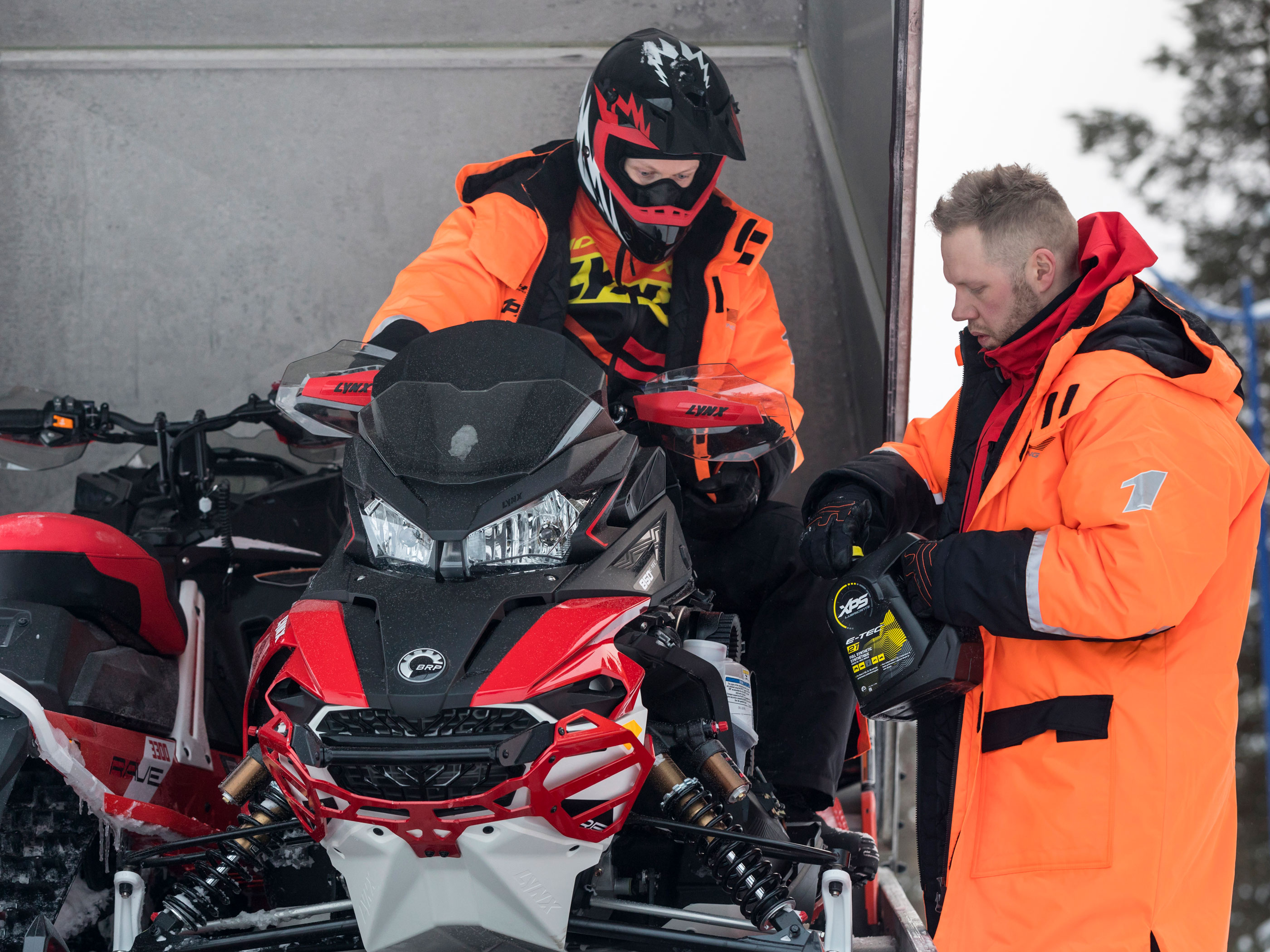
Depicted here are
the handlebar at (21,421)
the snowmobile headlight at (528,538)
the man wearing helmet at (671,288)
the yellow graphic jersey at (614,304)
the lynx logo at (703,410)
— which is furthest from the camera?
the yellow graphic jersey at (614,304)

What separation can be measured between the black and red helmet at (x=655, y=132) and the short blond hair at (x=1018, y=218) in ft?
2.15

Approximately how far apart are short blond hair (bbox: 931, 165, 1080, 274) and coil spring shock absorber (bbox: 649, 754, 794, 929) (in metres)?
1.05

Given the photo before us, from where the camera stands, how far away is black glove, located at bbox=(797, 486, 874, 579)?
221cm

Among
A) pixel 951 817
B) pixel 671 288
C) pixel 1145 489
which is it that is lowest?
pixel 951 817

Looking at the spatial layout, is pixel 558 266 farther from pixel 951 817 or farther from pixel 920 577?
pixel 951 817

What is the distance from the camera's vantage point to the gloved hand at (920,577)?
1965mm

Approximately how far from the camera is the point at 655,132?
8.41 feet

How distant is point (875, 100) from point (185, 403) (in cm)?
252

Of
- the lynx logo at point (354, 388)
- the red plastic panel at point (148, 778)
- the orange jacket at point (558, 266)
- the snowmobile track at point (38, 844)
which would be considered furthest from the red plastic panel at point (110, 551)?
the orange jacket at point (558, 266)

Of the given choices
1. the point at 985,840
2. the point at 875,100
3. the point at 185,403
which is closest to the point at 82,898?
the point at 985,840

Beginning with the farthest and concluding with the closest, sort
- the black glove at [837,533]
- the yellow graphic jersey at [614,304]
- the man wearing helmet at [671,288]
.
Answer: the yellow graphic jersey at [614,304]
the man wearing helmet at [671,288]
the black glove at [837,533]

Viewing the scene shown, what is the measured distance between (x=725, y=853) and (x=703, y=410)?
0.73 m

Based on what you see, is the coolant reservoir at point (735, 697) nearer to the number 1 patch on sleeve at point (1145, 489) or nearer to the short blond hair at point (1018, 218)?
the number 1 patch on sleeve at point (1145, 489)

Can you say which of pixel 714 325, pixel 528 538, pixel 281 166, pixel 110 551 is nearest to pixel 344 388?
pixel 528 538
